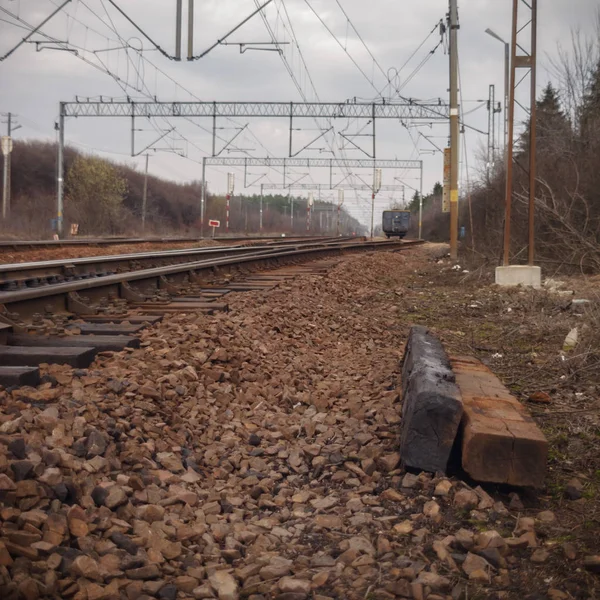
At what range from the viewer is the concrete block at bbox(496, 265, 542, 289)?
12.0 meters

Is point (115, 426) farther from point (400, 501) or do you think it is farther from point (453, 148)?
point (453, 148)

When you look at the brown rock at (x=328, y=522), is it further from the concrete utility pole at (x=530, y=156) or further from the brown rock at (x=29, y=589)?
the concrete utility pole at (x=530, y=156)

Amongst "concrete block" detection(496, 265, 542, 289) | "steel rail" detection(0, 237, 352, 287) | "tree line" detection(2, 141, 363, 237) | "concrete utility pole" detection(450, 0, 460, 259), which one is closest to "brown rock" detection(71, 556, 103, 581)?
"steel rail" detection(0, 237, 352, 287)

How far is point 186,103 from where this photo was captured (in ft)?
102

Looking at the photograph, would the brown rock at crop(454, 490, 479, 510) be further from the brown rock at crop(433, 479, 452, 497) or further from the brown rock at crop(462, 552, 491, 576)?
the brown rock at crop(462, 552, 491, 576)

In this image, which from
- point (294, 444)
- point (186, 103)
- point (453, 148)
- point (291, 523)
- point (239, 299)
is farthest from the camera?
point (186, 103)

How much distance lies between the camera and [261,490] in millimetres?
3465

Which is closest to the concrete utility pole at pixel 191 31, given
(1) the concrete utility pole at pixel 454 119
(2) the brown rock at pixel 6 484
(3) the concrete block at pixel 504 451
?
(1) the concrete utility pole at pixel 454 119

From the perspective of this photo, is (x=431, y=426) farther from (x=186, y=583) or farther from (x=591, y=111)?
(x=591, y=111)

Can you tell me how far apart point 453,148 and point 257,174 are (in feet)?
138

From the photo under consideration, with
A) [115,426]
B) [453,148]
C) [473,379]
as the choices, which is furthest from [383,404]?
[453,148]

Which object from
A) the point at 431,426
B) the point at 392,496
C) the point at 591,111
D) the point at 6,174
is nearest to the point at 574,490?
the point at 431,426

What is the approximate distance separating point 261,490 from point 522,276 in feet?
31.6

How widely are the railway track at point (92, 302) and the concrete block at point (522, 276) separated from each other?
3.68 meters
